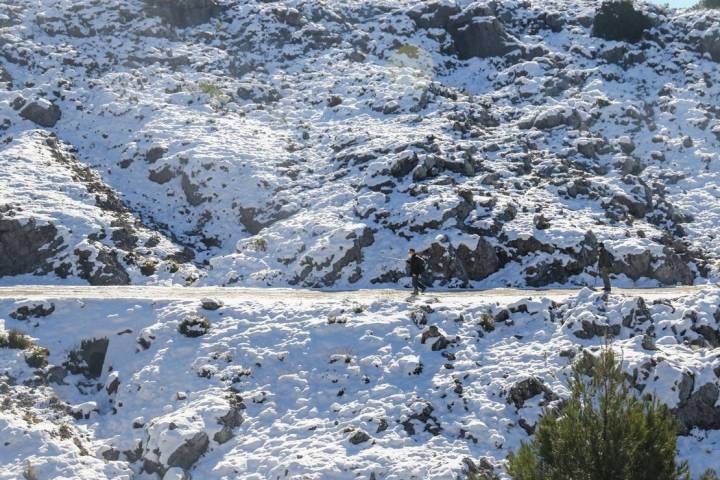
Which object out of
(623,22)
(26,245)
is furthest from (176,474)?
(623,22)

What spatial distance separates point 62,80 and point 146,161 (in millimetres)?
10667

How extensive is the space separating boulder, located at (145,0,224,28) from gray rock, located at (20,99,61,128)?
16473 millimetres

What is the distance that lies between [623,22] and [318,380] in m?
40.4

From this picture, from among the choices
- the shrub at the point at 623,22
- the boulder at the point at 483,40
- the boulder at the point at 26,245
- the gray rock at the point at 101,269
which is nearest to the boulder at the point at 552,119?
the boulder at the point at 483,40

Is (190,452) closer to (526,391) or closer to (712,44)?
(526,391)

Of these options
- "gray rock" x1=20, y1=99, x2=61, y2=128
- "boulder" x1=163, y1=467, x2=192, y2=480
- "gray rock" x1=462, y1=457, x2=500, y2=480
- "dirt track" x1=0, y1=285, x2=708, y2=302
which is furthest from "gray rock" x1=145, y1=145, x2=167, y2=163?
"gray rock" x1=462, y1=457, x2=500, y2=480

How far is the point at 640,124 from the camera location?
123 ft

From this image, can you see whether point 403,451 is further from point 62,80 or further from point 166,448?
point 62,80

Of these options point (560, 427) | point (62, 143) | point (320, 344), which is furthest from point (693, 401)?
point (62, 143)

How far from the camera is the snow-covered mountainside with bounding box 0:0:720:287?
2530cm

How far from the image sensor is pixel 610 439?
32.2 feet

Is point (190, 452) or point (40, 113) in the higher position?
point (40, 113)

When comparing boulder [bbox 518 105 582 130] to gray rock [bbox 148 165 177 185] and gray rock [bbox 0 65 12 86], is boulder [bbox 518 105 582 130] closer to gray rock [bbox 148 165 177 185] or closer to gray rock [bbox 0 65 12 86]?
gray rock [bbox 148 165 177 185]

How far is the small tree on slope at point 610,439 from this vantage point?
9.80 meters
